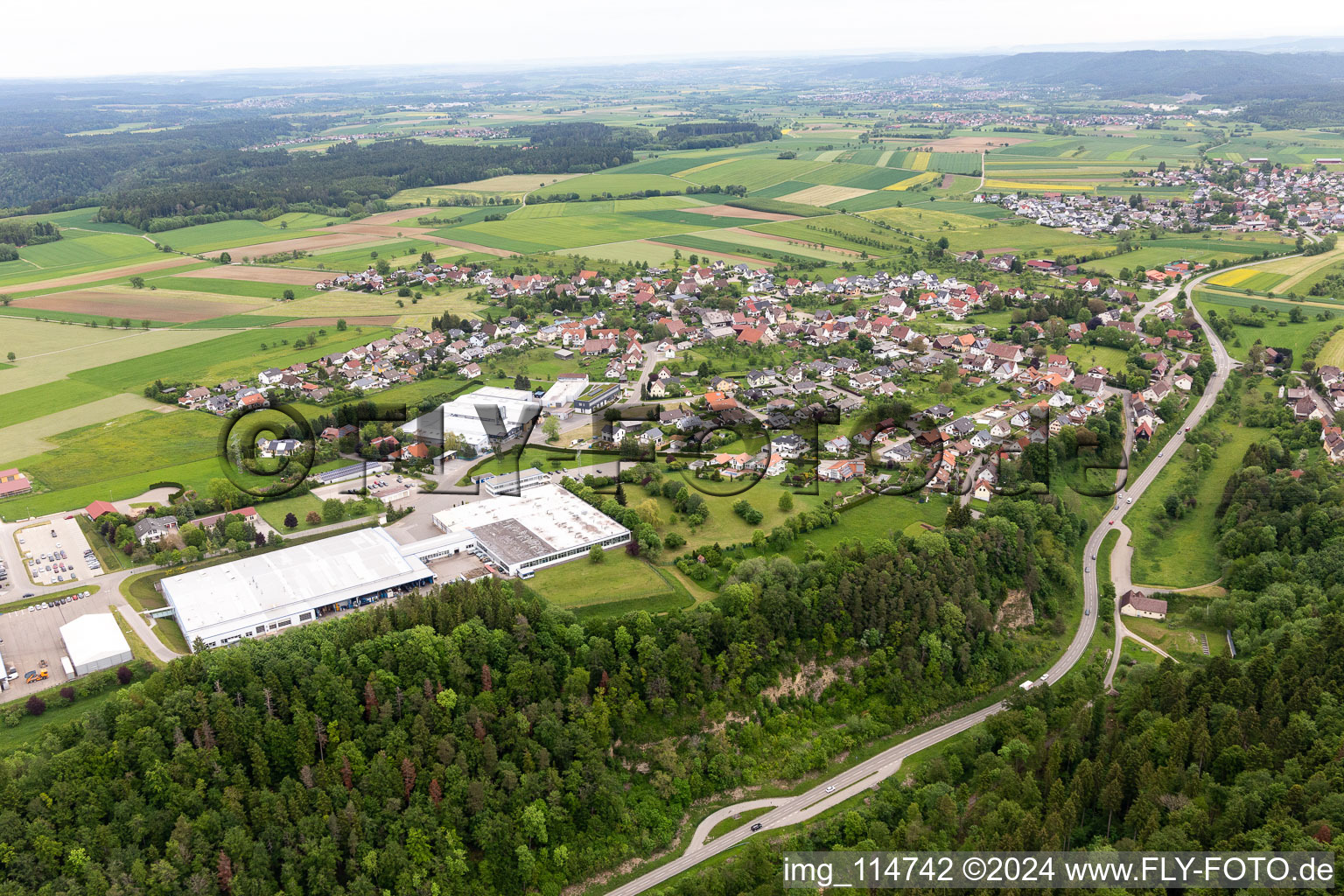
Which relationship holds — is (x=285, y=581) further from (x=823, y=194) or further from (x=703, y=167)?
(x=703, y=167)

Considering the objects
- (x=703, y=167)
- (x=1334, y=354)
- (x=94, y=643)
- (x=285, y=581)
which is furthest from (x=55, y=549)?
(x=703, y=167)

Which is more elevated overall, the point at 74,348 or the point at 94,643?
the point at 74,348

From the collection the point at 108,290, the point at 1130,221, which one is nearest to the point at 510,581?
the point at 108,290

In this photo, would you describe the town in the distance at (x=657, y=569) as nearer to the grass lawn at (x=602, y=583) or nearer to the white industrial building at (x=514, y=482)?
the grass lawn at (x=602, y=583)

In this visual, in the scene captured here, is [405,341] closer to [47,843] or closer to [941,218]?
[47,843]

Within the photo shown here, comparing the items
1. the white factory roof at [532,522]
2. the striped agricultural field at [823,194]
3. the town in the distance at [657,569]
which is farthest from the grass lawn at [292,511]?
the striped agricultural field at [823,194]

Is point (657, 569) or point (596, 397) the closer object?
point (657, 569)
